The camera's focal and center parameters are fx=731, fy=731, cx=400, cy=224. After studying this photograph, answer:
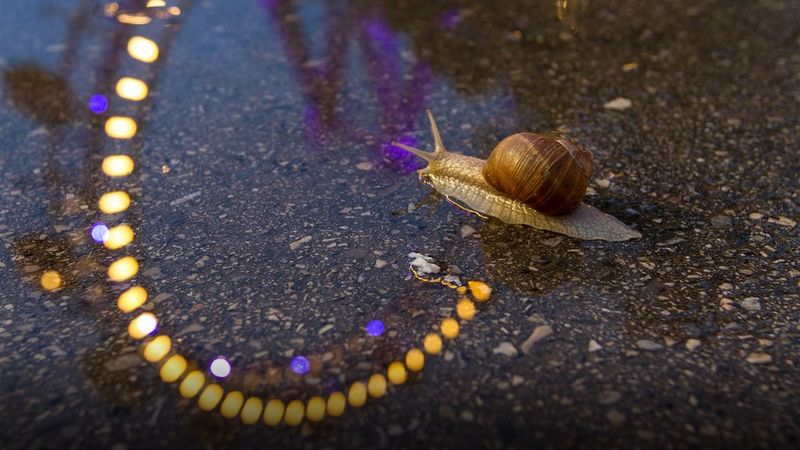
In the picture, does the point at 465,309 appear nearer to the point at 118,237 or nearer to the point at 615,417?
the point at 615,417

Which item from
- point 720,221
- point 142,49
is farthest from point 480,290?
point 142,49

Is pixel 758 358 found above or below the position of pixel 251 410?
above

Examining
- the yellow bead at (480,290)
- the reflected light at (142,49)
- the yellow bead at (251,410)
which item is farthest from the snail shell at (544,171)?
the reflected light at (142,49)

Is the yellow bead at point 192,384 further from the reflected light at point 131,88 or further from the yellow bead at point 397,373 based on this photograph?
the reflected light at point 131,88

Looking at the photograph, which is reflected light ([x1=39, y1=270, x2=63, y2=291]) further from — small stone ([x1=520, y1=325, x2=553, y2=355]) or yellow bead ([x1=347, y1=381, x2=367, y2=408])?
small stone ([x1=520, y1=325, x2=553, y2=355])

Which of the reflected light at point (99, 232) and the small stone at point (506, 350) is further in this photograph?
the reflected light at point (99, 232)

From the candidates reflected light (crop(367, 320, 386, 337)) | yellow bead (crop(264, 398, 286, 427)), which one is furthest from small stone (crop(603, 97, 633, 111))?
yellow bead (crop(264, 398, 286, 427))
